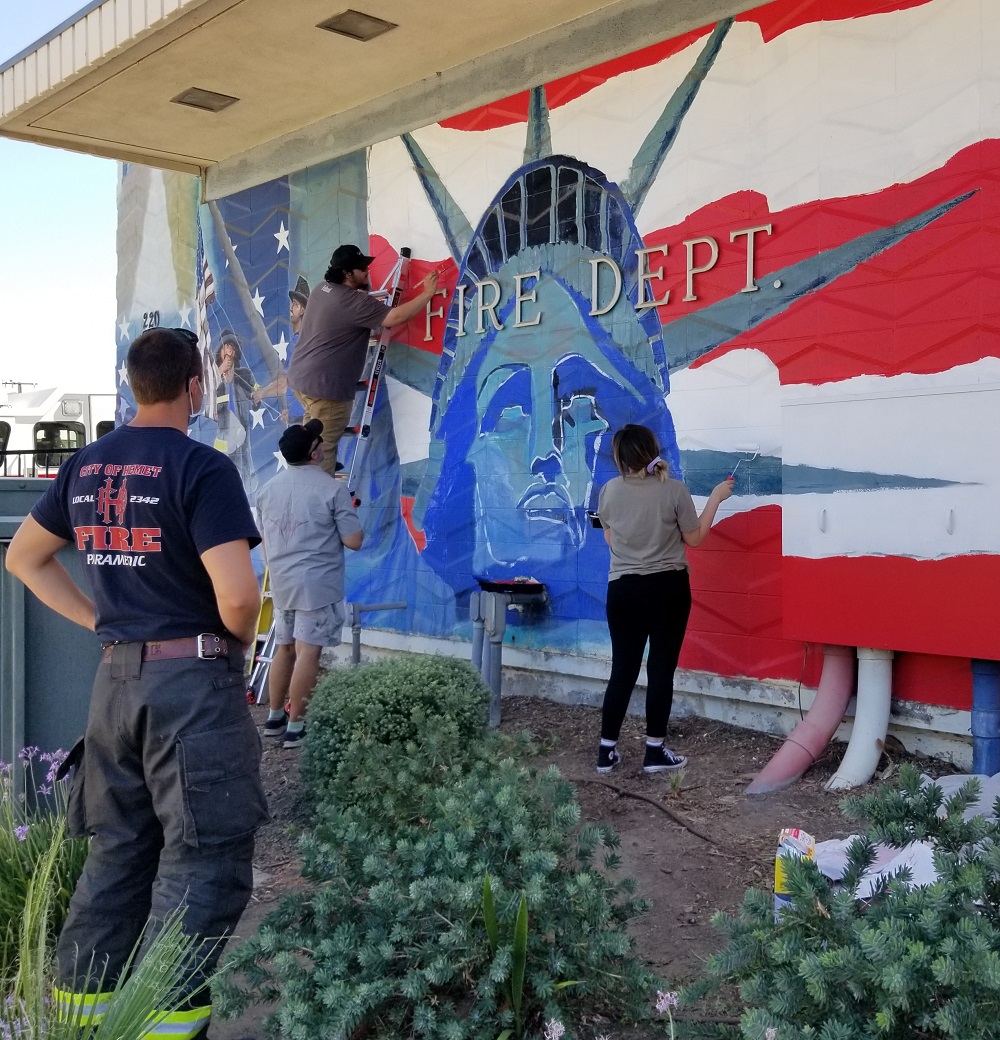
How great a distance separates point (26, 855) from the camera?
373cm

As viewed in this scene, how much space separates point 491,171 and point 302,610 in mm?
3412

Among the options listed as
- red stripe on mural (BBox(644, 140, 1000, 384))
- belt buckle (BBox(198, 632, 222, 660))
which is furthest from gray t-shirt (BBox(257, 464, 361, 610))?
belt buckle (BBox(198, 632, 222, 660))

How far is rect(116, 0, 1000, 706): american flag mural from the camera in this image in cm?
507

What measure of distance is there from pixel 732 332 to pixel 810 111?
1.22 metres

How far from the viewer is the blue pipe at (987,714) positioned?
16.0ft

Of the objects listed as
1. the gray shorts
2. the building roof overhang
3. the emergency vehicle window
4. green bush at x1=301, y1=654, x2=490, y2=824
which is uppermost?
the building roof overhang

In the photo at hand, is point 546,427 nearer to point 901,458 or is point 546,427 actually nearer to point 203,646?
point 901,458

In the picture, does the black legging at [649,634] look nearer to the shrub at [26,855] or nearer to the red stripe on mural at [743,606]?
the red stripe on mural at [743,606]

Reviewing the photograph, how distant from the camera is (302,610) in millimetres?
6480

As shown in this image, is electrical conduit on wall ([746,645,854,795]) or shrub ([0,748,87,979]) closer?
shrub ([0,748,87,979])

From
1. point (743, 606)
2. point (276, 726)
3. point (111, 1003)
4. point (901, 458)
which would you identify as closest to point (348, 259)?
point (276, 726)

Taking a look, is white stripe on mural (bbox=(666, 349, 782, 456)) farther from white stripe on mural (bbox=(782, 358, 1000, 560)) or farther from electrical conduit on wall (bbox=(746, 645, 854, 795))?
electrical conduit on wall (bbox=(746, 645, 854, 795))

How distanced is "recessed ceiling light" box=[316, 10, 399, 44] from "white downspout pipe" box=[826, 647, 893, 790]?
4.99 m

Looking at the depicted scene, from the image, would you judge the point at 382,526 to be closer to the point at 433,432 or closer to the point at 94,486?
the point at 433,432
